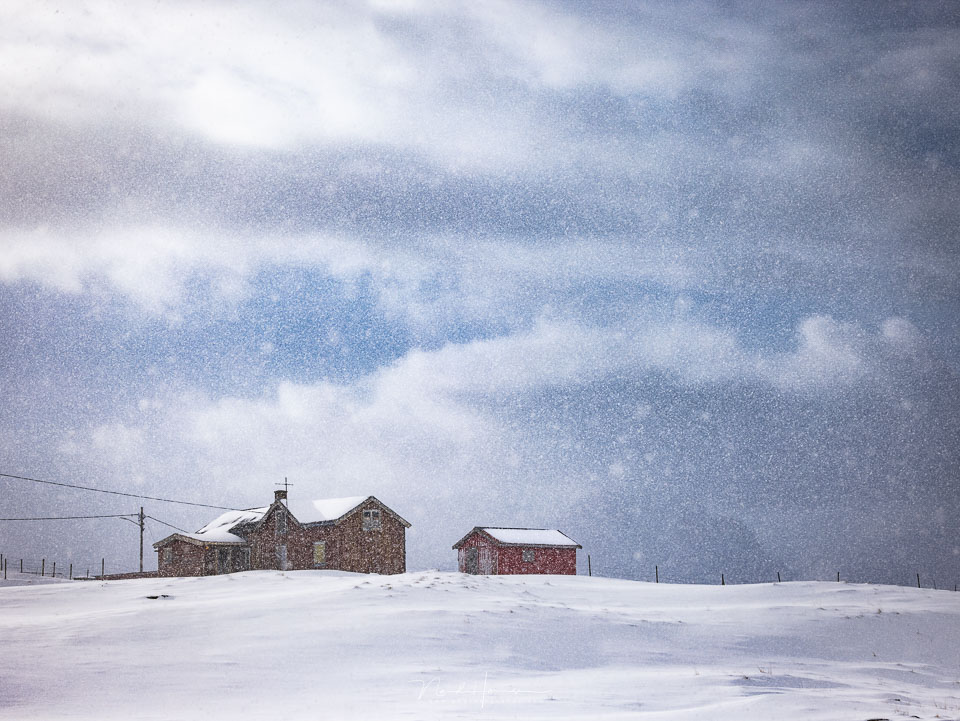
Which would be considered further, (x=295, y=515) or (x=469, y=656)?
(x=295, y=515)

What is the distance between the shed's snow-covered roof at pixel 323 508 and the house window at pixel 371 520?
968 millimetres

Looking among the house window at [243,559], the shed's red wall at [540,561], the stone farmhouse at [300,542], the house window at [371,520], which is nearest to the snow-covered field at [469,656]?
the stone farmhouse at [300,542]

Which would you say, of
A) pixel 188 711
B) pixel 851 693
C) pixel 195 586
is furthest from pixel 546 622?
pixel 195 586

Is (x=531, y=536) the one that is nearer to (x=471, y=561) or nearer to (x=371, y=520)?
(x=471, y=561)

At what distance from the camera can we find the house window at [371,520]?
5538cm

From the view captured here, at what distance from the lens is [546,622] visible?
82.0 ft

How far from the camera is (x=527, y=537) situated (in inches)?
2323

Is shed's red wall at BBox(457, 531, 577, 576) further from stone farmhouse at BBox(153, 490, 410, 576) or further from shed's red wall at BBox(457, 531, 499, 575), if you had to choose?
stone farmhouse at BBox(153, 490, 410, 576)

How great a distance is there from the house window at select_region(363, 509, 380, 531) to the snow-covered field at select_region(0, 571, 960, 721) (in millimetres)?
20602

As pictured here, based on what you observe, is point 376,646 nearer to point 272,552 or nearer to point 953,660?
point 953,660

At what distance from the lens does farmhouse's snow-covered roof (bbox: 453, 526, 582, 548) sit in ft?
189

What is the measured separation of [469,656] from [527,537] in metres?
39.8

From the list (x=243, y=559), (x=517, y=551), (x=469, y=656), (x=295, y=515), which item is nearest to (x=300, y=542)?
(x=295, y=515)

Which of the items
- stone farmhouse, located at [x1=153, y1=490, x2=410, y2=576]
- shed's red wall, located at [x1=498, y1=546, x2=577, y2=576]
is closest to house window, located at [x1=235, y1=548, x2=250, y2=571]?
stone farmhouse, located at [x1=153, y1=490, x2=410, y2=576]
